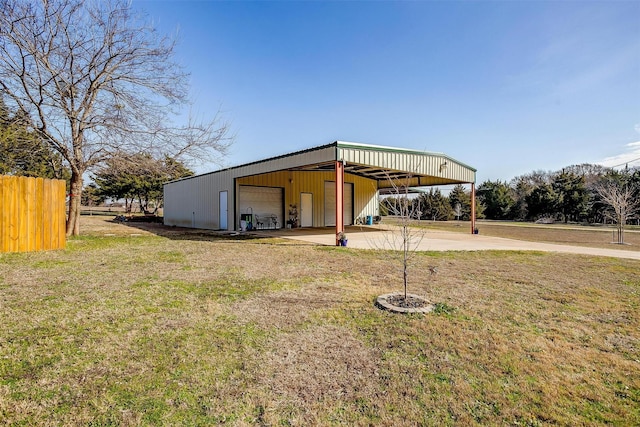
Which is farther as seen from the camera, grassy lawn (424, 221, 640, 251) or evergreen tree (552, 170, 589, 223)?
evergreen tree (552, 170, 589, 223)

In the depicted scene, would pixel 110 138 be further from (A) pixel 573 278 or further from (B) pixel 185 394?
(A) pixel 573 278

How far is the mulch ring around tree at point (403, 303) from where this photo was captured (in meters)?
3.85

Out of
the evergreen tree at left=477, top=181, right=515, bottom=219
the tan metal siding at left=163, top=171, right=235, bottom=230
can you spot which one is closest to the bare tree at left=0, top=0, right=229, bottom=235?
the tan metal siding at left=163, top=171, right=235, bottom=230

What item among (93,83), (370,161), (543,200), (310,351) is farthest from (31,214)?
(543,200)

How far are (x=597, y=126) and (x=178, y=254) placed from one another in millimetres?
17499

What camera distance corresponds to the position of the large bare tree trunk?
36.5 feet

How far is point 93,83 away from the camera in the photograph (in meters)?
10.3

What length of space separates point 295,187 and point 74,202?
9964 millimetres

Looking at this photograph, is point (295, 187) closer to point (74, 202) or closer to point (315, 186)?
point (315, 186)

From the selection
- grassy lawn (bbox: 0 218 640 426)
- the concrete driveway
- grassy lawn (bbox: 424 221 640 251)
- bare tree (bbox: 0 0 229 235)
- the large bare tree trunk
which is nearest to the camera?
grassy lawn (bbox: 0 218 640 426)

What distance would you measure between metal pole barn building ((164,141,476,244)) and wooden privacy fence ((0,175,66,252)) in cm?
700

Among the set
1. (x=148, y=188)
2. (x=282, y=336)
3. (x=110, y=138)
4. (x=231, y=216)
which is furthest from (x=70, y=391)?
(x=148, y=188)

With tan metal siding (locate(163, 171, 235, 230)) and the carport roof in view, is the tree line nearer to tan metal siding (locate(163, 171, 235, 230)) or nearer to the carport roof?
the carport roof

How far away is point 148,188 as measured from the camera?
3028cm
